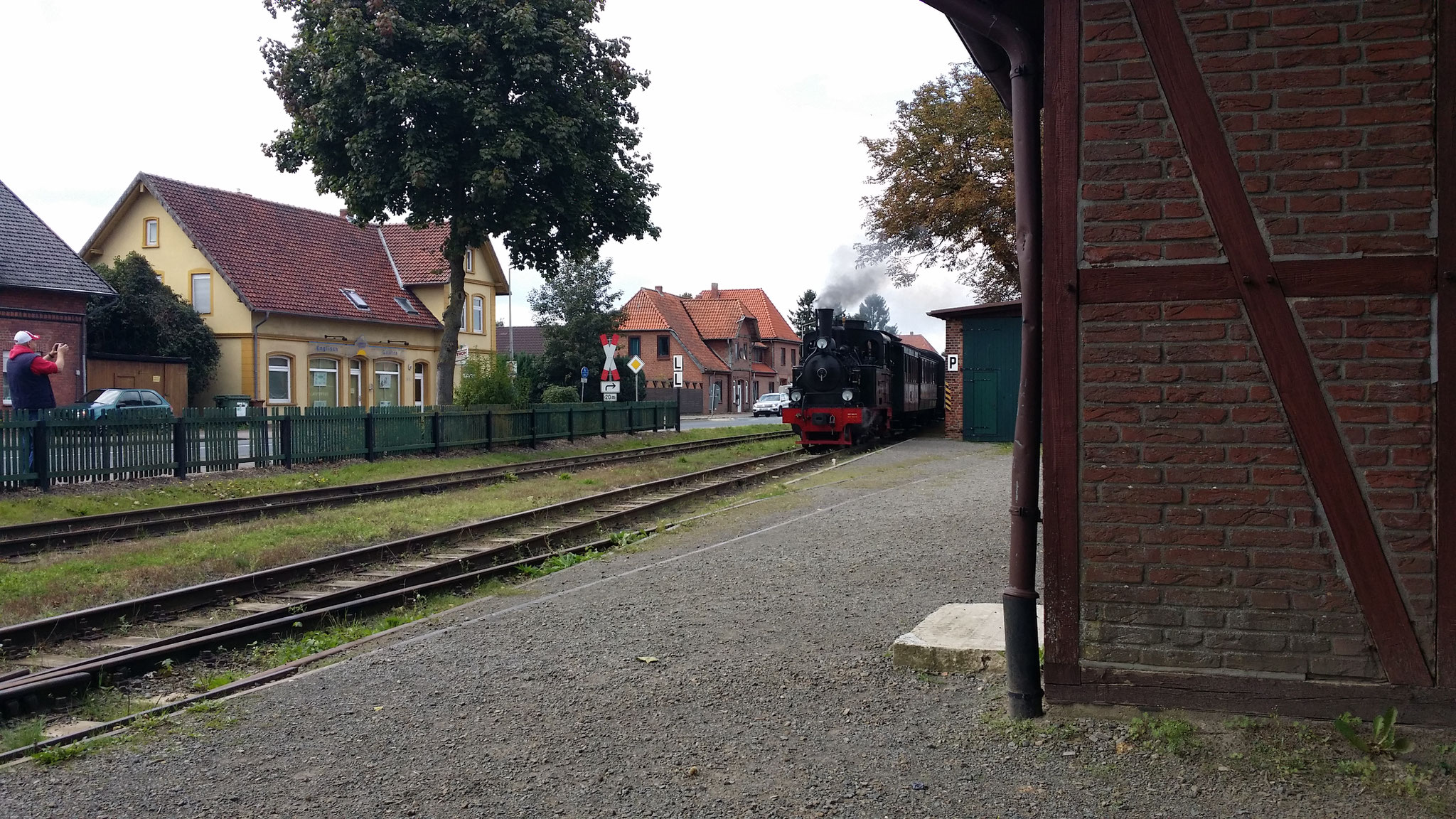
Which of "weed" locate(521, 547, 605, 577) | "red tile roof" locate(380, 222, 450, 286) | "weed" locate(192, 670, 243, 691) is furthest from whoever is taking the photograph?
"red tile roof" locate(380, 222, 450, 286)

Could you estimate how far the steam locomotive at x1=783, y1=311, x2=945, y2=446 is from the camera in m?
24.7

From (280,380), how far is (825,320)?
2004cm

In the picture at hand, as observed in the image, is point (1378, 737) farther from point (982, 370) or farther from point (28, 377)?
point (982, 370)

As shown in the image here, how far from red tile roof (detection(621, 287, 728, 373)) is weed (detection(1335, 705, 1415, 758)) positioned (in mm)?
59895

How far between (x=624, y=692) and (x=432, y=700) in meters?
1.00

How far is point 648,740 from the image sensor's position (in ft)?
15.8

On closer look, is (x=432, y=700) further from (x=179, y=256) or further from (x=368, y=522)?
(x=179, y=256)

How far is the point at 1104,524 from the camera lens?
4535 millimetres

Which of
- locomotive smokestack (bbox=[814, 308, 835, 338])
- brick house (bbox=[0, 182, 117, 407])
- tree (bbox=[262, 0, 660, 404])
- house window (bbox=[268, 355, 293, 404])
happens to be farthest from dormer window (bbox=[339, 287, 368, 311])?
locomotive smokestack (bbox=[814, 308, 835, 338])

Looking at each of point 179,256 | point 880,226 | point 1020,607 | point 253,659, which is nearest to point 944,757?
point 1020,607

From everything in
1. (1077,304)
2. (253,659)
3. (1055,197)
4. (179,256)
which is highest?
(179,256)

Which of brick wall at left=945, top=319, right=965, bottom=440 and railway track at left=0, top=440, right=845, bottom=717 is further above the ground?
brick wall at left=945, top=319, right=965, bottom=440

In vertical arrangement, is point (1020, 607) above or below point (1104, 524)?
below

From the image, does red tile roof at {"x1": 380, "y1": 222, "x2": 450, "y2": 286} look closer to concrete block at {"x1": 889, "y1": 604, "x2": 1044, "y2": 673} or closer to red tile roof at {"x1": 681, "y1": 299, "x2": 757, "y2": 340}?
red tile roof at {"x1": 681, "y1": 299, "x2": 757, "y2": 340}
